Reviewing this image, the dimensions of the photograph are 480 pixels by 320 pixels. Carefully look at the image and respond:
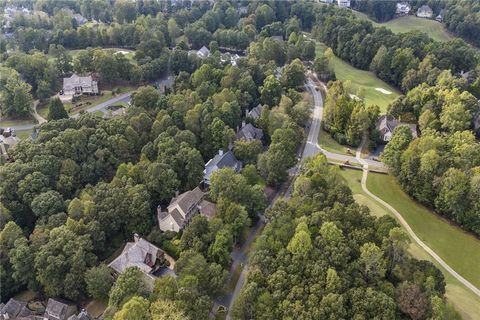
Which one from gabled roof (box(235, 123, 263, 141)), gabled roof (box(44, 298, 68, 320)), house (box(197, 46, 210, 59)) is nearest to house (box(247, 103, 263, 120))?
gabled roof (box(235, 123, 263, 141))

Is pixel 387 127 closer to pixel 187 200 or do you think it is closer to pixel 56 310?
pixel 187 200

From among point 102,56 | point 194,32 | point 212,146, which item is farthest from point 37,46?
point 212,146

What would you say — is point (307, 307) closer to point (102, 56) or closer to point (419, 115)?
point (419, 115)

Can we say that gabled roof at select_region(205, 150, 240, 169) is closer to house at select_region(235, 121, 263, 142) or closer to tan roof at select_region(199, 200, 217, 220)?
house at select_region(235, 121, 263, 142)

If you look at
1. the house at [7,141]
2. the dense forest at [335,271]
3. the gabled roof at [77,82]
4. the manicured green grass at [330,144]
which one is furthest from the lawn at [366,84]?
the house at [7,141]

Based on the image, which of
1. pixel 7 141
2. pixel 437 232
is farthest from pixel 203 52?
pixel 437 232

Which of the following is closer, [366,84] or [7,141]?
[7,141]
